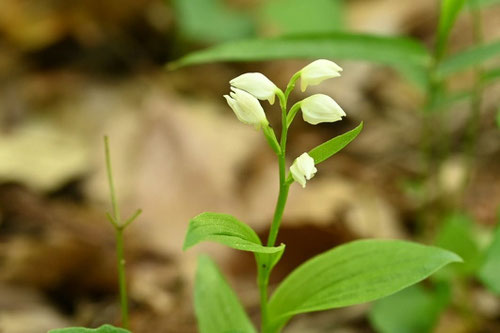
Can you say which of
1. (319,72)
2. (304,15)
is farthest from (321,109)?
(304,15)

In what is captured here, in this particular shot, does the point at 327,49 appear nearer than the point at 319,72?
No

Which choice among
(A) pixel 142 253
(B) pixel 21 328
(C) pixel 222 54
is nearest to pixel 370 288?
(C) pixel 222 54

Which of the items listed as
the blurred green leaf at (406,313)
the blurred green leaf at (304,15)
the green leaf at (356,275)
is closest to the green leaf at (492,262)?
the green leaf at (356,275)

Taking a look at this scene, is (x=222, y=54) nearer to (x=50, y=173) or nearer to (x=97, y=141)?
(x=50, y=173)

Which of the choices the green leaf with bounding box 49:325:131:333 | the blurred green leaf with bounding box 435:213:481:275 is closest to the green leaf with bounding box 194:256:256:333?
the green leaf with bounding box 49:325:131:333

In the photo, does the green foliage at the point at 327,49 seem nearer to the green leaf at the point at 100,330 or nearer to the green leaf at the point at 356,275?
the green leaf at the point at 356,275

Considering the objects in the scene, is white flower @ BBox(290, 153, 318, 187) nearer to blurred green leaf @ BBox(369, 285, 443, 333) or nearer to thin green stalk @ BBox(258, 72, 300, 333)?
thin green stalk @ BBox(258, 72, 300, 333)

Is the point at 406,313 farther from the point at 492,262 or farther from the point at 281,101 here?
the point at 281,101
